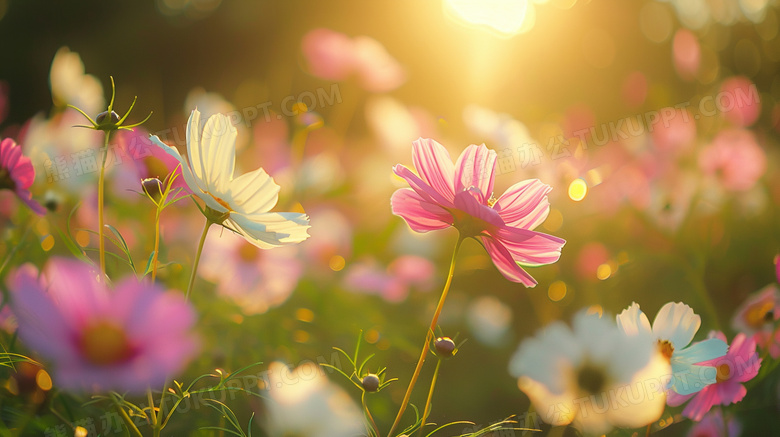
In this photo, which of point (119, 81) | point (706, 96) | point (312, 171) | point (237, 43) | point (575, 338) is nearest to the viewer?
point (575, 338)

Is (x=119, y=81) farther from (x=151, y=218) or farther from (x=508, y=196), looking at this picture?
(x=508, y=196)

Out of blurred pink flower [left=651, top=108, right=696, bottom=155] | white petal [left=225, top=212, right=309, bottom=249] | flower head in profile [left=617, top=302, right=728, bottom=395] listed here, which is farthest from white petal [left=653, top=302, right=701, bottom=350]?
blurred pink flower [left=651, top=108, right=696, bottom=155]

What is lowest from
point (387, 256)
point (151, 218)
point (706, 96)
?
point (387, 256)

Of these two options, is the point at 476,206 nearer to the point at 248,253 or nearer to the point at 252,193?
the point at 252,193

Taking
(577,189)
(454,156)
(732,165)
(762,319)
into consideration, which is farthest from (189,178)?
(732,165)

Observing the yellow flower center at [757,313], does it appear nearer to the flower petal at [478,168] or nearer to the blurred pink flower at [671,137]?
the flower petal at [478,168]

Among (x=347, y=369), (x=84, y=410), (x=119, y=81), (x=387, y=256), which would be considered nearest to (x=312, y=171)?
(x=387, y=256)

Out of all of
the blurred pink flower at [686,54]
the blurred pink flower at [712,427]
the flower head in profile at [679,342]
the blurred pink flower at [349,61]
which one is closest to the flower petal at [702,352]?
the flower head in profile at [679,342]
